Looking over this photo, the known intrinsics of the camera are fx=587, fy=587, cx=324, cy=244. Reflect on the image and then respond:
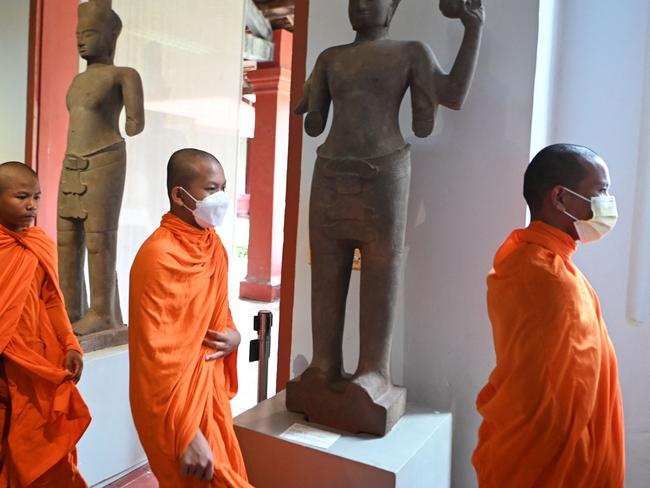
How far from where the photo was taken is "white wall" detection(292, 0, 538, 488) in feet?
8.57

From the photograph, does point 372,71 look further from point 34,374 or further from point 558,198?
point 34,374

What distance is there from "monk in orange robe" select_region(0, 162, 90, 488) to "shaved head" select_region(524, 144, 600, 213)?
1.92 m

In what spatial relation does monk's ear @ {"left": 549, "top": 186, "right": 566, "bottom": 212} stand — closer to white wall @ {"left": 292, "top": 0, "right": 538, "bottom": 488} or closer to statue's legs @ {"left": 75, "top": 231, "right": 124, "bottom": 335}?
white wall @ {"left": 292, "top": 0, "right": 538, "bottom": 488}

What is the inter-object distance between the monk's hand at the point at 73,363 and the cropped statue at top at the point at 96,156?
1048 millimetres

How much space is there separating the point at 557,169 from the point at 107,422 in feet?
9.03

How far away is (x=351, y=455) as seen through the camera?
85.4 inches

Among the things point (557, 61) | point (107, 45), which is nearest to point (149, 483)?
point (107, 45)

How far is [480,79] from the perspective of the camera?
8.84 ft

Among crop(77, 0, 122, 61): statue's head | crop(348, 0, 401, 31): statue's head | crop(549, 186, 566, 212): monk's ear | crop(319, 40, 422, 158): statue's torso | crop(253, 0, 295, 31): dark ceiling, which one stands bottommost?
crop(549, 186, 566, 212): monk's ear

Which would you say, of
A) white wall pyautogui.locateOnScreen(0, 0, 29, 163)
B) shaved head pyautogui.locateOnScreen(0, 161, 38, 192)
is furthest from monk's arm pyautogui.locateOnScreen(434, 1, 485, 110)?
white wall pyautogui.locateOnScreen(0, 0, 29, 163)

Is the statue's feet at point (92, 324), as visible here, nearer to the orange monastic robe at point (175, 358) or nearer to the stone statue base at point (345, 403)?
the stone statue base at point (345, 403)

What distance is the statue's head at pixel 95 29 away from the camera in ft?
11.1

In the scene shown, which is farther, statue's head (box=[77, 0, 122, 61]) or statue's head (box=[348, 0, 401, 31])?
statue's head (box=[77, 0, 122, 61])

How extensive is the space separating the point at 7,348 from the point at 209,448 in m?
1.11
